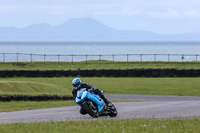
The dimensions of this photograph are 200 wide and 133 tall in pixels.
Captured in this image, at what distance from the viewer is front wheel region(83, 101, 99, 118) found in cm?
1450

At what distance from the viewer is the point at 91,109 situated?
14.6 meters

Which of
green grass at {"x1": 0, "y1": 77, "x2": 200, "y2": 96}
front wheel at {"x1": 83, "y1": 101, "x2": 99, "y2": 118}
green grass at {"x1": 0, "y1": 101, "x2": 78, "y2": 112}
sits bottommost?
green grass at {"x1": 0, "y1": 77, "x2": 200, "y2": 96}

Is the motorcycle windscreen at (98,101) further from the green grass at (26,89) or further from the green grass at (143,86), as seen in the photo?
the green grass at (143,86)

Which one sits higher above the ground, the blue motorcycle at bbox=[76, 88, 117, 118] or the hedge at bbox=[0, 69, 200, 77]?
the blue motorcycle at bbox=[76, 88, 117, 118]

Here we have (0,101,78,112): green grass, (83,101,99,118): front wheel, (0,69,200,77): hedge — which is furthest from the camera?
(0,69,200,77): hedge

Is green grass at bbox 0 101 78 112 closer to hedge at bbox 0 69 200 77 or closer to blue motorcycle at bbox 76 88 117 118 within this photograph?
blue motorcycle at bbox 76 88 117 118

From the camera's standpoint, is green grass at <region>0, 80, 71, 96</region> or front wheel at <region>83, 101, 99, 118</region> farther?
green grass at <region>0, 80, 71, 96</region>

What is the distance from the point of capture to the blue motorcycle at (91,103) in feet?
47.2

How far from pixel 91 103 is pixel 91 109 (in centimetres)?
21

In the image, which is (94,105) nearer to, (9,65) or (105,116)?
(105,116)

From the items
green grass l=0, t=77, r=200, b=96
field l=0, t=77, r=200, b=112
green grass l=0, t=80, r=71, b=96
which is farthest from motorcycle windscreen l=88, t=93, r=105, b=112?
green grass l=0, t=77, r=200, b=96

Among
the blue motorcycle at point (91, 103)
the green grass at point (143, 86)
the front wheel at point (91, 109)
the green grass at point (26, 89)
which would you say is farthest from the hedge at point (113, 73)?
the front wheel at point (91, 109)

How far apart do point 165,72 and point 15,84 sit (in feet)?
71.1

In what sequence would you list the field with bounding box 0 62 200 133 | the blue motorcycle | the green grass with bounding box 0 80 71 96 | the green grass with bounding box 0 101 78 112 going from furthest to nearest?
the green grass with bounding box 0 80 71 96 → the green grass with bounding box 0 101 78 112 → the blue motorcycle → the field with bounding box 0 62 200 133
